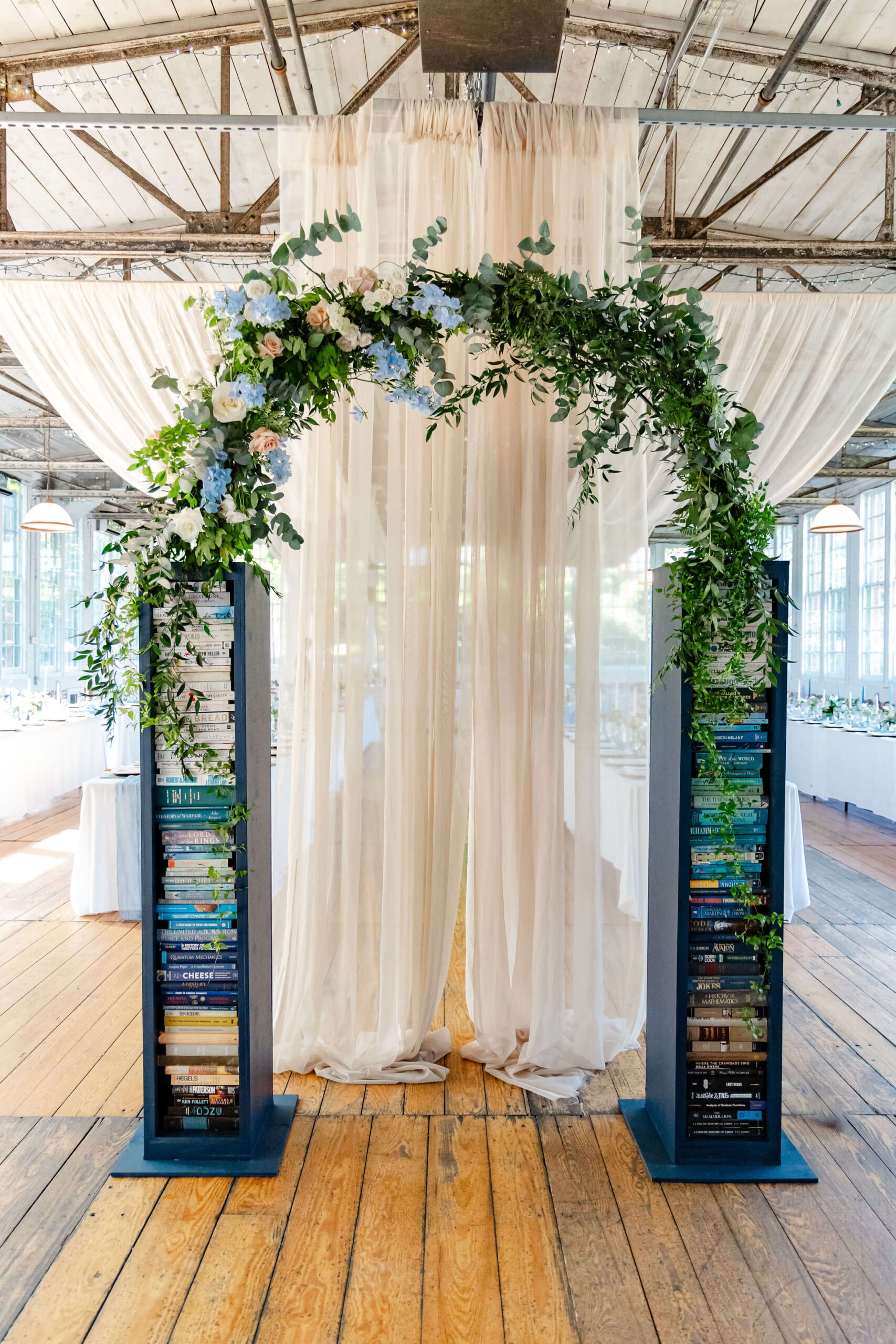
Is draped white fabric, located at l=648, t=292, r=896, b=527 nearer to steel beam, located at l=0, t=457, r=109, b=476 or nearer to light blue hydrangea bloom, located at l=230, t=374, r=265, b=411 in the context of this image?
light blue hydrangea bloom, located at l=230, t=374, r=265, b=411

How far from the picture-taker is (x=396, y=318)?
2.37 metres

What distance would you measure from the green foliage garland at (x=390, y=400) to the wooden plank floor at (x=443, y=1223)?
0.75 metres

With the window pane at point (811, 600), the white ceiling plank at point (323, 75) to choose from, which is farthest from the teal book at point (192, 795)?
the window pane at point (811, 600)

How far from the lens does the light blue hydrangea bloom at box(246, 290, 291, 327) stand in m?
2.25

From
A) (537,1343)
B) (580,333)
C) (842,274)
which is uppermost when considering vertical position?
(842,274)

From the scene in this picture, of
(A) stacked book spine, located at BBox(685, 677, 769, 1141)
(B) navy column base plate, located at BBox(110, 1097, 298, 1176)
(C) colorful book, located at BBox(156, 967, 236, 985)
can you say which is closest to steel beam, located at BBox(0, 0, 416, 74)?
(A) stacked book spine, located at BBox(685, 677, 769, 1141)

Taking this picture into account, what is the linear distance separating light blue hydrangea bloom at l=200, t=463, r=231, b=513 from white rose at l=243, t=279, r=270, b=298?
46 cm

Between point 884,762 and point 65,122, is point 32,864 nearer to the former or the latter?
point 65,122

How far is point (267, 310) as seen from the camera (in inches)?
88.4

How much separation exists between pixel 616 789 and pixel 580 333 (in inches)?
67.4

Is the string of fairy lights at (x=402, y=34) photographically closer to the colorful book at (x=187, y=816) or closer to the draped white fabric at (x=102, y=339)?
the draped white fabric at (x=102, y=339)

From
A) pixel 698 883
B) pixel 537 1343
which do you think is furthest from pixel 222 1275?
pixel 698 883

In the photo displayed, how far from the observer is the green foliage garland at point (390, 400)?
7.52 feet

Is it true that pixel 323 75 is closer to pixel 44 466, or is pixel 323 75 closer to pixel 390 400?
pixel 390 400
